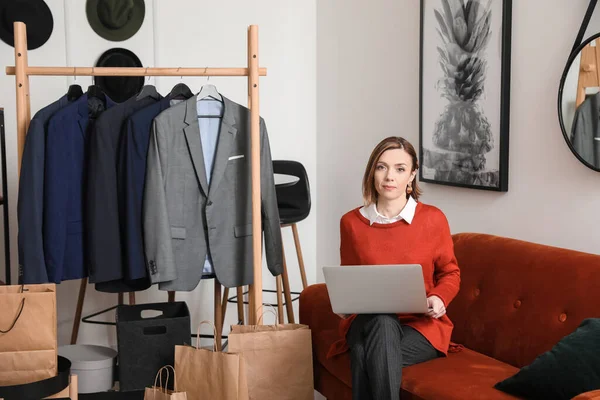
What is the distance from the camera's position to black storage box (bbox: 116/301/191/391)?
308 centimetres

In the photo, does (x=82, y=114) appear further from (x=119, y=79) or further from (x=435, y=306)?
(x=435, y=306)

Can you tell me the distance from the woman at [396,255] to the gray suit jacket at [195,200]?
551mm

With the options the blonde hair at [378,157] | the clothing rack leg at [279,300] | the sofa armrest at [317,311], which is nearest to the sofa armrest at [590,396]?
the blonde hair at [378,157]

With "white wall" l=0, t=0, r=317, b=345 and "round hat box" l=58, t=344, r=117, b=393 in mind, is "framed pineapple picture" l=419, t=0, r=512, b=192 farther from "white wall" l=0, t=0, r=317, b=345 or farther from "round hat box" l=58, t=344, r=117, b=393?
"round hat box" l=58, t=344, r=117, b=393

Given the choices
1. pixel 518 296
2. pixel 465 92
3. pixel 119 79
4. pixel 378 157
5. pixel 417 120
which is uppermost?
pixel 119 79

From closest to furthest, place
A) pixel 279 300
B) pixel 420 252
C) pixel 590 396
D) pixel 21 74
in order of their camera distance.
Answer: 1. pixel 590 396
2. pixel 420 252
3. pixel 21 74
4. pixel 279 300

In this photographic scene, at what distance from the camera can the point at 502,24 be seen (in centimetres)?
327

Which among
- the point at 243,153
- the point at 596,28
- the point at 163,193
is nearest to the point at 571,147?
the point at 596,28

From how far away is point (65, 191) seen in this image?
319 cm

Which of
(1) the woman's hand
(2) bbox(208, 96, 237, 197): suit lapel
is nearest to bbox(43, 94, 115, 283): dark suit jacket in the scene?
(2) bbox(208, 96, 237, 197): suit lapel

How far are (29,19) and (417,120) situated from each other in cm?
233

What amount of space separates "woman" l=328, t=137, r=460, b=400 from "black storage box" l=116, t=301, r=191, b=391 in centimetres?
69

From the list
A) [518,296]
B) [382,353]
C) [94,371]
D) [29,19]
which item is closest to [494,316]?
[518,296]

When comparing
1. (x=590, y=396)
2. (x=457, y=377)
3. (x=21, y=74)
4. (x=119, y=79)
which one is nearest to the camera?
(x=590, y=396)
